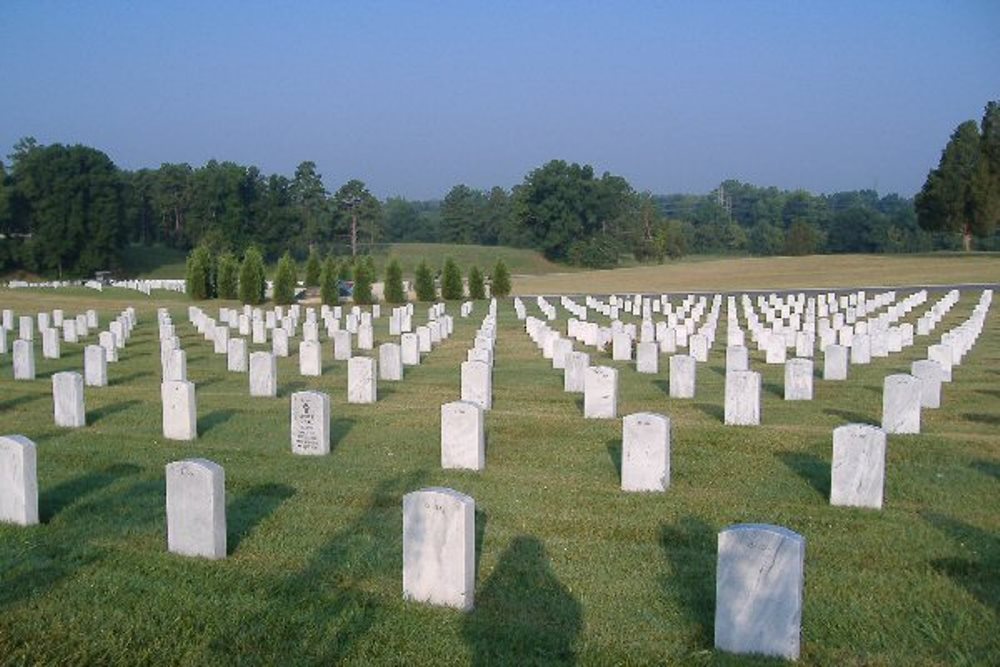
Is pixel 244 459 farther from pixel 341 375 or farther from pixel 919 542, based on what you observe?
pixel 341 375

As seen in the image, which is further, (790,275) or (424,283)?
(790,275)

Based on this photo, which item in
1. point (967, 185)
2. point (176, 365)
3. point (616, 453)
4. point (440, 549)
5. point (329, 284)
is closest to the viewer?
point (440, 549)

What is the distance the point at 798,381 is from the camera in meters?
15.8

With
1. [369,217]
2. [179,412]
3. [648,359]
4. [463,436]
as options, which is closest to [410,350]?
[648,359]

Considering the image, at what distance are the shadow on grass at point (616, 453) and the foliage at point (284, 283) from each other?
3628 cm

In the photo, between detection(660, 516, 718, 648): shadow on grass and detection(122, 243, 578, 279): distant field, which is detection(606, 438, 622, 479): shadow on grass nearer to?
detection(660, 516, 718, 648): shadow on grass

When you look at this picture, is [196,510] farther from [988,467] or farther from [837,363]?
[837,363]

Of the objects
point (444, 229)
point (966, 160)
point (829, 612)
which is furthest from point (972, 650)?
point (444, 229)

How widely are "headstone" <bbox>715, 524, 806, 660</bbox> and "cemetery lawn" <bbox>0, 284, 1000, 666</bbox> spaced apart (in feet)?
→ 0.51

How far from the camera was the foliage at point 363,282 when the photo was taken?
47625mm

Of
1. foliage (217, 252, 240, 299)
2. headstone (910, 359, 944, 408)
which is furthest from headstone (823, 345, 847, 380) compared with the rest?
foliage (217, 252, 240, 299)

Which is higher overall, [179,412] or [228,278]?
[179,412]

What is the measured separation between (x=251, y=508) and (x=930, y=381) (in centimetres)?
989

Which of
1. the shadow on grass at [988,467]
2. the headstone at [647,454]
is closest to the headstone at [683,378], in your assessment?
the shadow on grass at [988,467]
